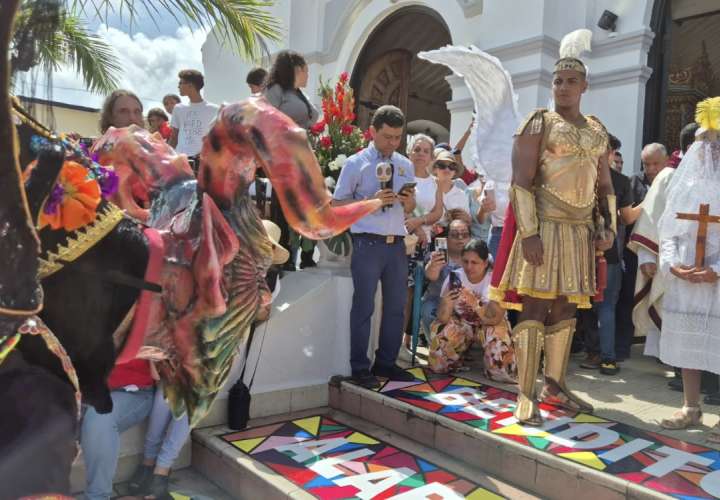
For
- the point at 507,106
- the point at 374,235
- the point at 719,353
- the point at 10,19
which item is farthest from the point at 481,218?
the point at 10,19

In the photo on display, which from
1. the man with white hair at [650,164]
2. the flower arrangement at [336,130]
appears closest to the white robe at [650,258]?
the man with white hair at [650,164]

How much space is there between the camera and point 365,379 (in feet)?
13.3

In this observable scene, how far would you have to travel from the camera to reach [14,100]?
2.45 ft

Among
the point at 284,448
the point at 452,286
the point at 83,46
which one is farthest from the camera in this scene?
the point at 452,286

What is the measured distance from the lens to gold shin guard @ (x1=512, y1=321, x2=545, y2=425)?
341 centimetres

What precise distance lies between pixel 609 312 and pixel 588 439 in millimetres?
1902

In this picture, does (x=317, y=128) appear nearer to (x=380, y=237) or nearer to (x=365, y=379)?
(x=380, y=237)

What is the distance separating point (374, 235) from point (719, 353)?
7.09ft

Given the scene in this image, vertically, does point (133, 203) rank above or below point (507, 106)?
below

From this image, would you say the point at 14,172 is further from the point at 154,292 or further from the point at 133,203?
the point at 133,203

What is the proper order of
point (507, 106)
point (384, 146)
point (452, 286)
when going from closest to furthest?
point (384, 146)
point (452, 286)
point (507, 106)

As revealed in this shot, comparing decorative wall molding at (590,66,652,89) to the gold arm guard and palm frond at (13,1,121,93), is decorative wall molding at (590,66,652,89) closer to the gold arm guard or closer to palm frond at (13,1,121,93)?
the gold arm guard

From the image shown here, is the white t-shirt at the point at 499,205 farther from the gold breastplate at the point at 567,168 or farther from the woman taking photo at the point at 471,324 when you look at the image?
the gold breastplate at the point at 567,168

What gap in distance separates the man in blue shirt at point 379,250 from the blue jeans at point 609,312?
1.69m
